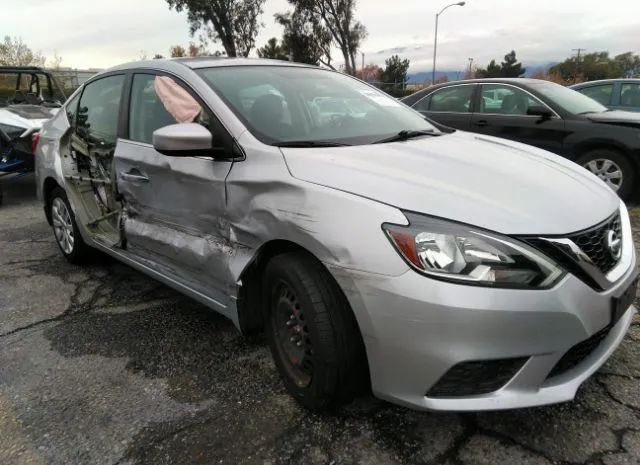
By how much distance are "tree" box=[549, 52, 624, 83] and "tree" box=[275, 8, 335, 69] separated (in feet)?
113

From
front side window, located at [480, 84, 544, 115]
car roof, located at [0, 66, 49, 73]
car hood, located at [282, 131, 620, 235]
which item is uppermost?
car roof, located at [0, 66, 49, 73]

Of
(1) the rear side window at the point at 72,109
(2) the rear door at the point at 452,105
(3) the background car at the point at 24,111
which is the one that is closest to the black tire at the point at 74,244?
(1) the rear side window at the point at 72,109

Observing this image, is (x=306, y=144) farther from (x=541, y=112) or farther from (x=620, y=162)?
(x=620, y=162)

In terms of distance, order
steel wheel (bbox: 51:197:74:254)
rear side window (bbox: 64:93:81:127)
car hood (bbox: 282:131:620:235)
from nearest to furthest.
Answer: car hood (bbox: 282:131:620:235) < rear side window (bbox: 64:93:81:127) < steel wheel (bbox: 51:197:74:254)

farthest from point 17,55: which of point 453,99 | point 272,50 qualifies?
point 453,99

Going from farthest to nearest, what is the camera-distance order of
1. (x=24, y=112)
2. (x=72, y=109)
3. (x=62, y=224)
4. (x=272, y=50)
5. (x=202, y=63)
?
(x=272, y=50) < (x=24, y=112) < (x=62, y=224) < (x=72, y=109) < (x=202, y=63)

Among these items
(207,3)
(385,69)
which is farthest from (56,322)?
(385,69)

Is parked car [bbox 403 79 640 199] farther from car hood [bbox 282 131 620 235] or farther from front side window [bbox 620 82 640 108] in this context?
car hood [bbox 282 131 620 235]

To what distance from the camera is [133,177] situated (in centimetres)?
318

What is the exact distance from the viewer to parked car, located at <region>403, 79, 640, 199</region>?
18.7 feet

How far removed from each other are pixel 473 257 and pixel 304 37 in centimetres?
3641

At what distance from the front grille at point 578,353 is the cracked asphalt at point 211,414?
0.34m

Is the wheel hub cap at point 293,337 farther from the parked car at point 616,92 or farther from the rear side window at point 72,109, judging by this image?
the parked car at point 616,92

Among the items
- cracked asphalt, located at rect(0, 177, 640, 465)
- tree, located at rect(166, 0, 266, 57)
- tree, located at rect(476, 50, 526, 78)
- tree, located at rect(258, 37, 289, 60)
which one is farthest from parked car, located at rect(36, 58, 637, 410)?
tree, located at rect(476, 50, 526, 78)
